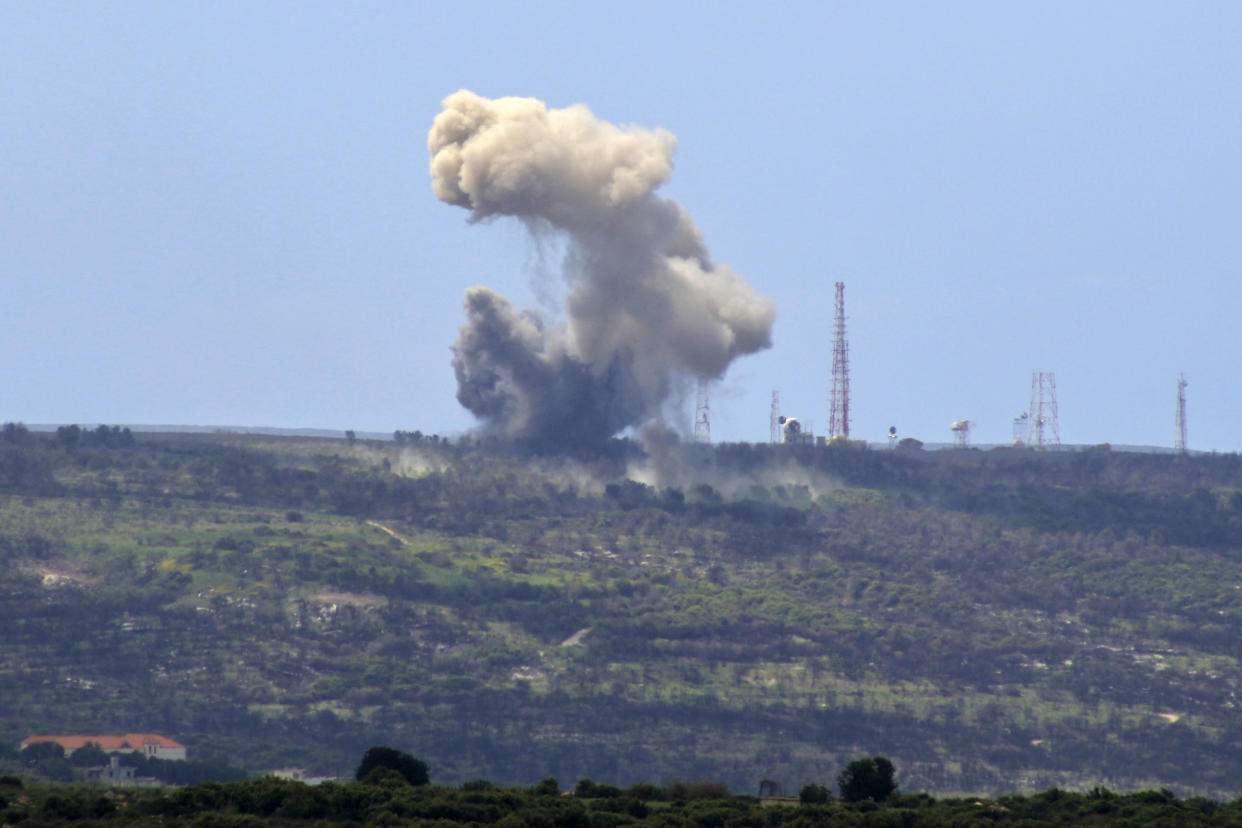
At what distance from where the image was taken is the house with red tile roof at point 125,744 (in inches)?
Result: 6688

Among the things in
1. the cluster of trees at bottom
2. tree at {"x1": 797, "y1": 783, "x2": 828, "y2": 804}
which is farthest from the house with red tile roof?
tree at {"x1": 797, "y1": 783, "x2": 828, "y2": 804}

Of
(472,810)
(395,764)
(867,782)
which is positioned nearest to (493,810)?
(472,810)

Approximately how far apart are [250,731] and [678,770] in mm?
42674

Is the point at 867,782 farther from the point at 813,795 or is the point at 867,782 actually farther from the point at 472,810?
the point at 472,810

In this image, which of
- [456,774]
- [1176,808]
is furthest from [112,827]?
[456,774]

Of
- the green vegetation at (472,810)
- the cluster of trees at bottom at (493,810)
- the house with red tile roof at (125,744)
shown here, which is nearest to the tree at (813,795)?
the cluster of trees at bottom at (493,810)

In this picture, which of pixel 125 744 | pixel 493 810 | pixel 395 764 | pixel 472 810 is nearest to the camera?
pixel 472 810

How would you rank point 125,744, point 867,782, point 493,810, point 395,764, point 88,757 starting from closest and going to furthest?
point 493,810 < point 867,782 < point 395,764 < point 88,757 < point 125,744

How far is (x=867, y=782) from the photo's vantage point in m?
96.4

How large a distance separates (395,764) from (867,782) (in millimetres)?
27839

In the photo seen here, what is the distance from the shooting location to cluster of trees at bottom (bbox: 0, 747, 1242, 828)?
255 ft

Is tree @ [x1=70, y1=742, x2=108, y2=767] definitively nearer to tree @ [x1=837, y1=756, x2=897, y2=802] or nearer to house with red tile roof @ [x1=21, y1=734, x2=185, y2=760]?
house with red tile roof @ [x1=21, y1=734, x2=185, y2=760]

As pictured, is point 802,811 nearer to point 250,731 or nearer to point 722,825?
point 722,825

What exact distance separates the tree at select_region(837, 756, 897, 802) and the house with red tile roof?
9067cm
